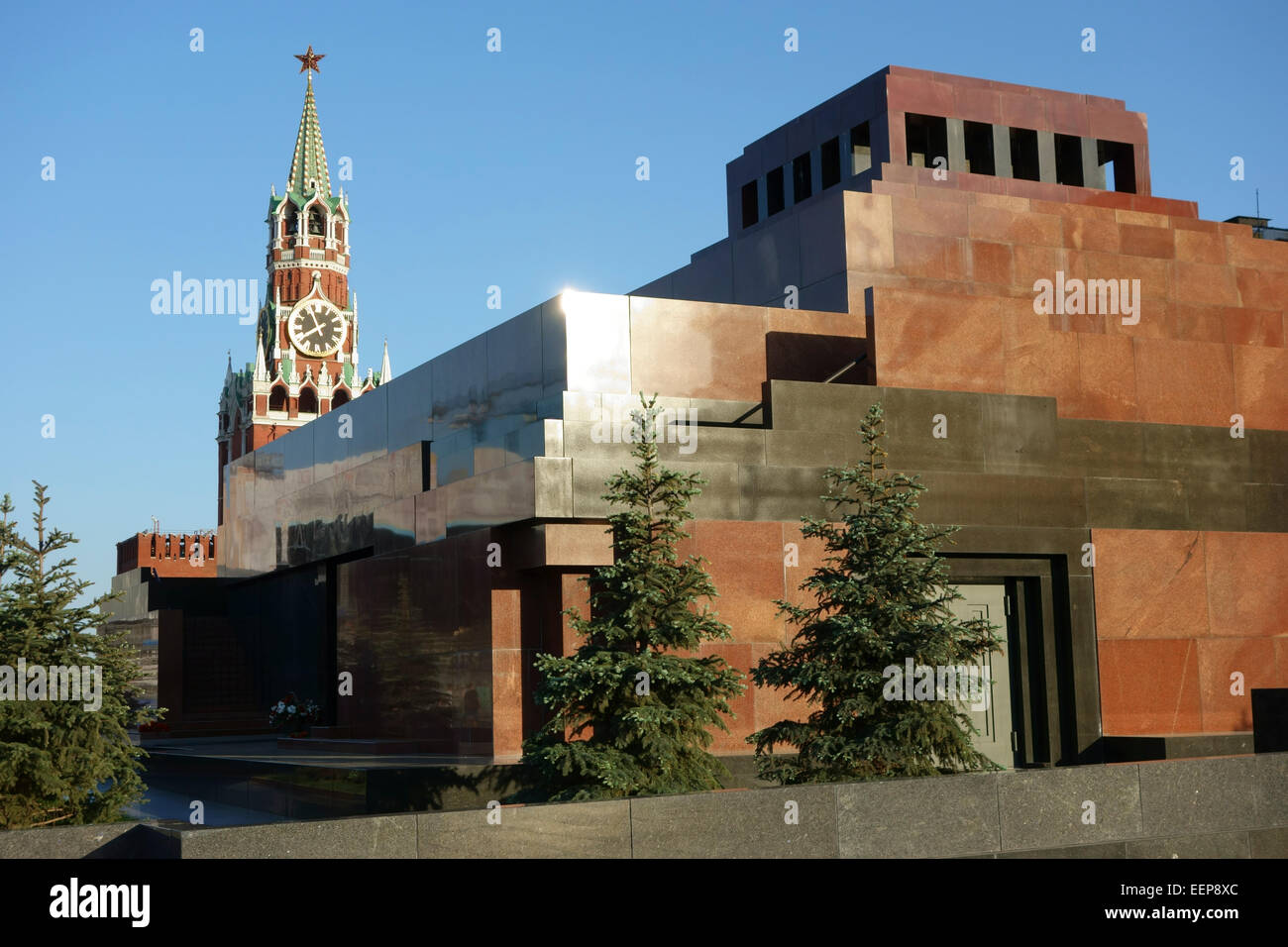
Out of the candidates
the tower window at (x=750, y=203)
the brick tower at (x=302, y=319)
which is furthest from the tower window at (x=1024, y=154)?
the brick tower at (x=302, y=319)

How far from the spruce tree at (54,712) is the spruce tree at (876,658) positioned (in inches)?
281

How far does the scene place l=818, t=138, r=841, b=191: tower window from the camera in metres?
31.0

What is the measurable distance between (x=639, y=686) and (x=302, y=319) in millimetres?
125814

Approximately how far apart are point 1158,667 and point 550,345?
11.5m

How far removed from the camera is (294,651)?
1358 inches

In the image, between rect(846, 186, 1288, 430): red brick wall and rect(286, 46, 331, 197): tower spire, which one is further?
rect(286, 46, 331, 197): tower spire

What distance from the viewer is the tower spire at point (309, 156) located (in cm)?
13662

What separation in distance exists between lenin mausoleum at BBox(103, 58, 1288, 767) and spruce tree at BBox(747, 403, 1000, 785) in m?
4.13

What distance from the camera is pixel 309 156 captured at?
13875 cm
